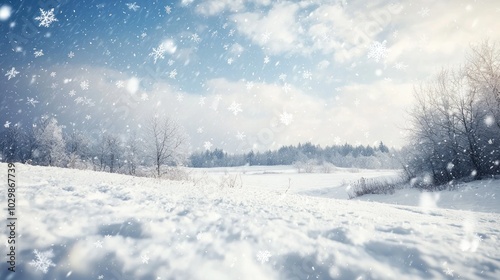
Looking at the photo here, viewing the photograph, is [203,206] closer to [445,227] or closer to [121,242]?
[121,242]

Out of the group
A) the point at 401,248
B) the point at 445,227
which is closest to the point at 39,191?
the point at 401,248

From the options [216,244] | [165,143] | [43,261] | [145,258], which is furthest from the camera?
[165,143]

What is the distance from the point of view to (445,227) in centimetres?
510

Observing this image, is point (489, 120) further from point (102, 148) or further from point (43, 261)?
point (102, 148)

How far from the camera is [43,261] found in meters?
2.92

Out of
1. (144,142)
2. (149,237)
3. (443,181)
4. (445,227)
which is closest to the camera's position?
(149,237)

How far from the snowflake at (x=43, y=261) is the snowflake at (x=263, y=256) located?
2336 mm

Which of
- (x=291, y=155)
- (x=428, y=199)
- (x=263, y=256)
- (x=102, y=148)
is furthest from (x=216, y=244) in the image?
(x=291, y=155)

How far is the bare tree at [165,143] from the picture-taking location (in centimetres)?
3222

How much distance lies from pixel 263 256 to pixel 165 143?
30967 mm

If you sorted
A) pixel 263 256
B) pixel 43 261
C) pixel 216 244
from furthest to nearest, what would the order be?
pixel 216 244, pixel 263 256, pixel 43 261

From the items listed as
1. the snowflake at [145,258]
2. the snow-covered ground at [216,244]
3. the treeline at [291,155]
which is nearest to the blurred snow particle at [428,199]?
the snow-covered ground at [216,244]

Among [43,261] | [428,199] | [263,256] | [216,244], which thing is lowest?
[428,199]

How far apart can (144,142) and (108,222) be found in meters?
31.3
